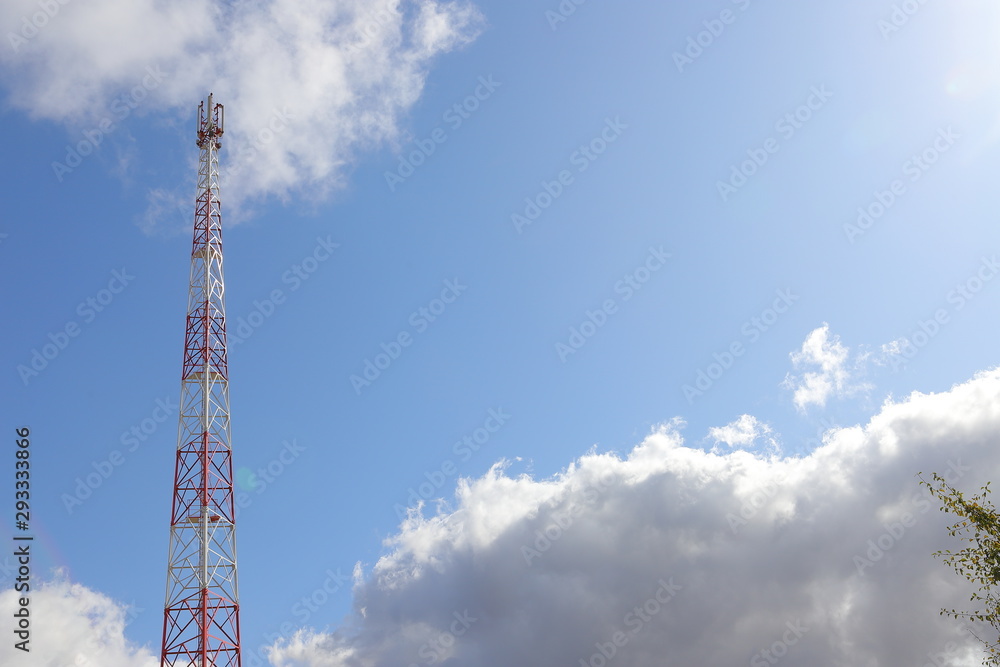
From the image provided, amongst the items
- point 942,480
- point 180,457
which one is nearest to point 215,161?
point 180,457

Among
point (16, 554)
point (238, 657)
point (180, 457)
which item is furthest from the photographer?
point (180, 457)

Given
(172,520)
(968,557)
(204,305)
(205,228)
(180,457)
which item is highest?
(205,228)

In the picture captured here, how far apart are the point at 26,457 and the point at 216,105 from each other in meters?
46.0

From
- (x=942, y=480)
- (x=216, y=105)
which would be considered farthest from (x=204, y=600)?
(x=942, y=480)

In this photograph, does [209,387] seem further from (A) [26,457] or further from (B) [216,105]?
(B) [216,105]

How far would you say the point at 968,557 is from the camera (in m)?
29.7

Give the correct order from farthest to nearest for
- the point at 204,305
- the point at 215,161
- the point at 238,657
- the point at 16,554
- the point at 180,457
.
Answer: the point at 215,161 → the point at 204,305 → the point at 180,457 → the point at 238,657 → the point at 16,554

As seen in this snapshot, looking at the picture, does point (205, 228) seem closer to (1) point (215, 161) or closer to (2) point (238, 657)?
(1) point (215, 161)

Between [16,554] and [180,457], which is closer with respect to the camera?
[16,554]

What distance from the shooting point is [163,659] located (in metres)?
68.1

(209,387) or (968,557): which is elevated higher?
(209,387)

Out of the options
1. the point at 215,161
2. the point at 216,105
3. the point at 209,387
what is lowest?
the point at 209,387

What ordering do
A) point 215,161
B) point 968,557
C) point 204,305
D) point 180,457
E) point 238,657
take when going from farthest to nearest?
point 215,161 < point 204,305 < point 180,457 < point 238,657 < point 968,557

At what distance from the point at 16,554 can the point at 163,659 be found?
51.3 feet
